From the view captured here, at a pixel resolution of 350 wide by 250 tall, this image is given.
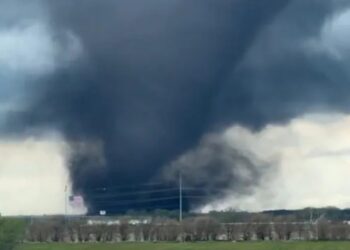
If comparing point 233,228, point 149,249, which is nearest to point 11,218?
point 149,249

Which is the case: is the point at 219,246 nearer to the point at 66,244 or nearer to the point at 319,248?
the point at 319,248

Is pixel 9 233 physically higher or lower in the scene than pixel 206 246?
higher

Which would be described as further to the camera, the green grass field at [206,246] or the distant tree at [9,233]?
the green grass field at [206,246]

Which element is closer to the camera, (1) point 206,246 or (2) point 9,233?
(2) point 9,233

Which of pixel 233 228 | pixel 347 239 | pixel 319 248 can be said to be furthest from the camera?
pixel 233 228

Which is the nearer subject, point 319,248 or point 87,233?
point 319,248

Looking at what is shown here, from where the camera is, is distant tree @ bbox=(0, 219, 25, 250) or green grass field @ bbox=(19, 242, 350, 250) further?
green grass field @ bbox=(19, 242, 350, 250)

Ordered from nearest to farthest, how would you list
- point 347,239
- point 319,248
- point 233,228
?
point 319,248
point 347,239
point 233,228

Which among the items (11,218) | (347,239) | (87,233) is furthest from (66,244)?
(347,239)
